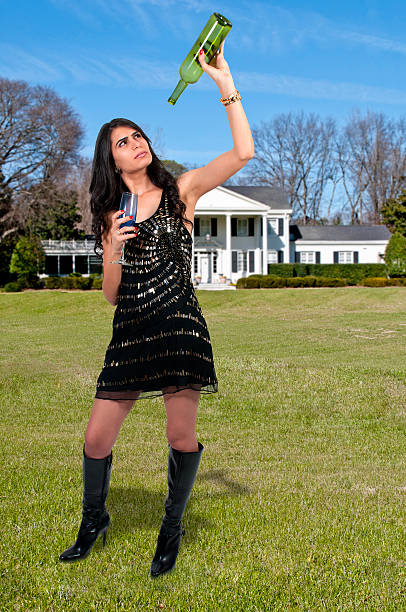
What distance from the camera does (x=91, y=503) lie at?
9.98ft

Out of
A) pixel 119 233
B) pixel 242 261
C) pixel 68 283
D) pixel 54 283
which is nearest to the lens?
pixel 119 233

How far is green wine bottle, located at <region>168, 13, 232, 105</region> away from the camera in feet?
8.97

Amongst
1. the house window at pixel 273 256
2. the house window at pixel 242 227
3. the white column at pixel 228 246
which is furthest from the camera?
the house window at pixel 273 256

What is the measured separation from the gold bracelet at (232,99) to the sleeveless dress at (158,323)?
0.56 m

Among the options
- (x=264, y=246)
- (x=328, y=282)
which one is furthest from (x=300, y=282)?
(x=264, y=246)

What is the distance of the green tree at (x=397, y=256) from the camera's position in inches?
1463

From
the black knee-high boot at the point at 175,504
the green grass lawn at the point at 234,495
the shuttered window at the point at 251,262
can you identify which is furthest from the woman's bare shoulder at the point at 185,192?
the shuttered window at the point at 251,262

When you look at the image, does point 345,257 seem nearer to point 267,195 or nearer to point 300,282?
point 267,195

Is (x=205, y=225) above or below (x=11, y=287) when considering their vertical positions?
above

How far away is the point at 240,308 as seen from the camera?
28016mm

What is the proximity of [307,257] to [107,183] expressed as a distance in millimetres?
45437

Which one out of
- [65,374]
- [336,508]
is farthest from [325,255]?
[336,508]

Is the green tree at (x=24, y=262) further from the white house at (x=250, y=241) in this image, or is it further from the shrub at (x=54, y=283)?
the white house at (x=250, y=241)

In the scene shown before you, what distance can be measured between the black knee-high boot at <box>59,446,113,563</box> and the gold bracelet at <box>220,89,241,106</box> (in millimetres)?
1766
